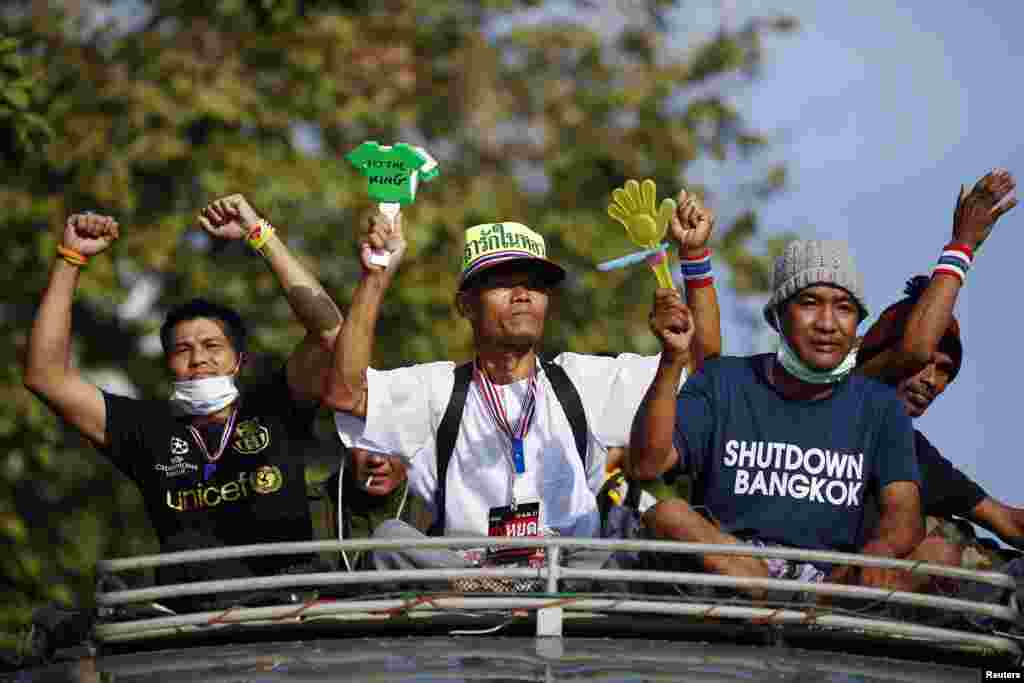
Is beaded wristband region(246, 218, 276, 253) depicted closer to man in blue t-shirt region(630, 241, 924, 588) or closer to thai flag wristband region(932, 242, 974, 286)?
man in blue t-shirt region(630, 241, 924, 588)

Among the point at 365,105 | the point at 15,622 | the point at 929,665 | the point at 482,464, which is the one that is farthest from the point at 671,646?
the point at 365,105

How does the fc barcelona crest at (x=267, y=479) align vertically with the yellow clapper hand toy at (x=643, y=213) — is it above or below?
below

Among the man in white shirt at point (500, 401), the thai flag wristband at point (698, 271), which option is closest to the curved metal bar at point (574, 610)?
the man in white shirt at point (500, 401)

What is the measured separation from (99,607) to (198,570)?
1.00 meters

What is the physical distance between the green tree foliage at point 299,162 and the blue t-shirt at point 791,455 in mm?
7619

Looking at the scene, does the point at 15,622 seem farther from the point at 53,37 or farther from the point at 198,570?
the point at 198,570

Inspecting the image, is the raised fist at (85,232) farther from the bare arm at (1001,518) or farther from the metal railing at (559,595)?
the bare arm at (1001,518)

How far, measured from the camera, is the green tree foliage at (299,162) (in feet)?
48.3

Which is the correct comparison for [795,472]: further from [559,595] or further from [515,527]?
[559,595]

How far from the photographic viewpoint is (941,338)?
24.7ft

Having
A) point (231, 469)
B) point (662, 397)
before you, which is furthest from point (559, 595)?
point (231, 469)

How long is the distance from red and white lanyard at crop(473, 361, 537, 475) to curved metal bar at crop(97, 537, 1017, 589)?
1227 millimetres

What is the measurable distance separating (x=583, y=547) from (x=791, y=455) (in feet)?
4.46

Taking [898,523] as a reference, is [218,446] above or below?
above
